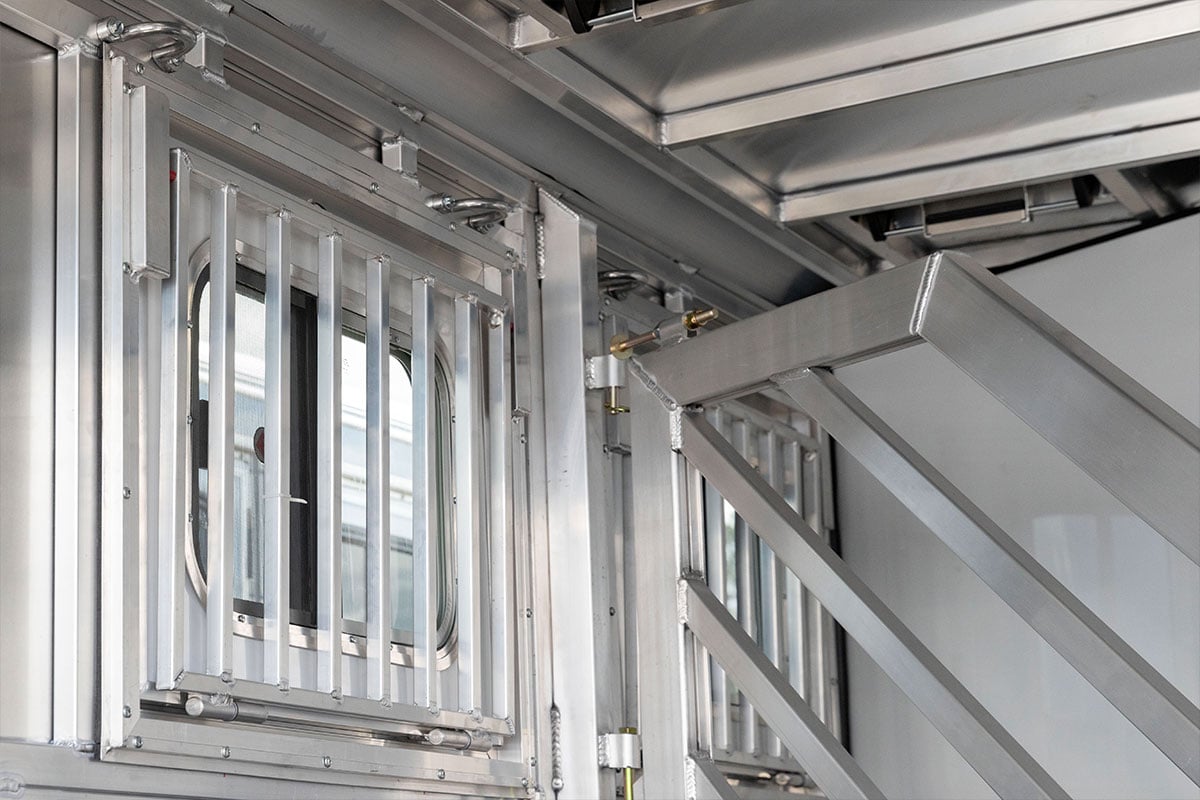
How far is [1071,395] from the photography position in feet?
9.80

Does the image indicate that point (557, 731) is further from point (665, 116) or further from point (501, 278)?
point (665, 116)

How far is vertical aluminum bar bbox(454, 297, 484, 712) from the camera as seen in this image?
150 inches

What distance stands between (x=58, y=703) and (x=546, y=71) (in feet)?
6.41

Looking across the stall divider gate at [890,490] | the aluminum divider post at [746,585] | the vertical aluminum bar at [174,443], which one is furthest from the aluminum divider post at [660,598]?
the vertical aluminum bar at [174,443]

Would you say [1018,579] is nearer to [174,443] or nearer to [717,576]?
[174,443]

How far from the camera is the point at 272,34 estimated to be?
11.3 feet

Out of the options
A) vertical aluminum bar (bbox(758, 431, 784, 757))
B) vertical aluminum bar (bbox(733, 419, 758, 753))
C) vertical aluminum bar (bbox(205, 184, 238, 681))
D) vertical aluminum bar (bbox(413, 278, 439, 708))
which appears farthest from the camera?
vertical aluminum bar (bbox(758, 431, 784, 757))

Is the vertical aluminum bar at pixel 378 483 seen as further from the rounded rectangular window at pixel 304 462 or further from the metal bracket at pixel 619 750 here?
the metal bracket at pixel 619 750

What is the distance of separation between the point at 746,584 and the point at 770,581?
0.24m

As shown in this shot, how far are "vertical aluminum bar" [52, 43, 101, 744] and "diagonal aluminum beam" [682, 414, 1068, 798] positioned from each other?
68.3 inches

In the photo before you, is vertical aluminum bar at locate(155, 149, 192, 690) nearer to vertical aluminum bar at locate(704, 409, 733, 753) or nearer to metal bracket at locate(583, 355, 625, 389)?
metal bracket at locate(583, 355, 625, 389)

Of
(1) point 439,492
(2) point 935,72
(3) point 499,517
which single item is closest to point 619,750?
(3) point 499,517

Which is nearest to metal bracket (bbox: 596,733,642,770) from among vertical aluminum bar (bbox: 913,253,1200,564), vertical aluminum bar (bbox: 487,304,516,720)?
vertical aluminum bar (bbox: 487,304,516,720)

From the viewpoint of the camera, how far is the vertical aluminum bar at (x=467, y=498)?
3816mm
